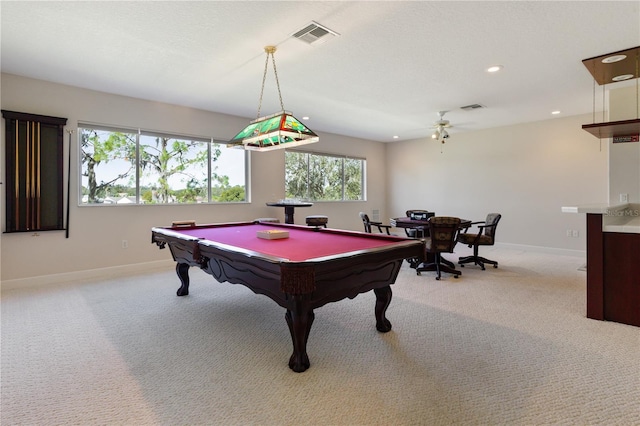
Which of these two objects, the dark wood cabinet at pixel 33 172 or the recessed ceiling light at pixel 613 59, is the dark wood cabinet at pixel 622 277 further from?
the dark wood cabinet at pixel 33 172

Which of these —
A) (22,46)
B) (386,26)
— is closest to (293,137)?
(386,26)

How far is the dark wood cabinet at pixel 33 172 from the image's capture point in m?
3.96

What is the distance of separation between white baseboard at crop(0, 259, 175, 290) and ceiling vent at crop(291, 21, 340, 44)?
13.0 ft

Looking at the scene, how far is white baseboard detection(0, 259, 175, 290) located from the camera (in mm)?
4094

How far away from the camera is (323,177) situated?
26.0ft

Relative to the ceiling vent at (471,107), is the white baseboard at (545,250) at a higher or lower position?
lower

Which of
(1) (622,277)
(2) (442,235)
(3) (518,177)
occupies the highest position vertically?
(3) (518,177)

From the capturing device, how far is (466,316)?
121 inches

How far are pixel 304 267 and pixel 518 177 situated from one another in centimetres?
661

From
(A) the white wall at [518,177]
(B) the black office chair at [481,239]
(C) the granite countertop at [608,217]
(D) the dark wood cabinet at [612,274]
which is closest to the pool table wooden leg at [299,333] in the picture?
(C) the granite countertop at [608,217]

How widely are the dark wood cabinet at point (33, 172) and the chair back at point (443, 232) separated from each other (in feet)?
16.5

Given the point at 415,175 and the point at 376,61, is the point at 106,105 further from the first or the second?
the point at 415,175

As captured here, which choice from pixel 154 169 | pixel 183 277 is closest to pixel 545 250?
pixel 183 277

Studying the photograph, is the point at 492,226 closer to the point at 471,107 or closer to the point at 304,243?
the point at 471,107
